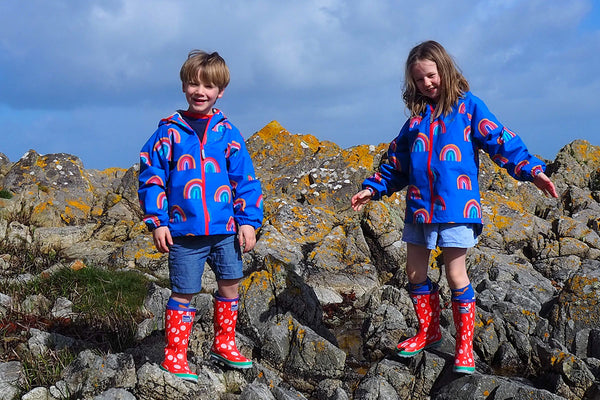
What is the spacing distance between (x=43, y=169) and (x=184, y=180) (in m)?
12.0

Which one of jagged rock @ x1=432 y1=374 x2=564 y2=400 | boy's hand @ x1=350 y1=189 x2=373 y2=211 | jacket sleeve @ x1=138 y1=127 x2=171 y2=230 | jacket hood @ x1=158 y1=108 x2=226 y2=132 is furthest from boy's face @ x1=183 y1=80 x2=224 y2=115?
jagged rock @ x1=432 y1=374 x2=564 y2=400

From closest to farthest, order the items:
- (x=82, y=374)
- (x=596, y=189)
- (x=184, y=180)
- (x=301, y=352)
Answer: (x=184, y=180) < (x=82, y=374) < (x=301, y=352) < (x=596, y=189)

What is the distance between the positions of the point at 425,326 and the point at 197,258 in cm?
249

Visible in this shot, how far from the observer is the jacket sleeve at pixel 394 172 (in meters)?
5.46

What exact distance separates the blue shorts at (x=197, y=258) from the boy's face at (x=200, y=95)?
1122mm

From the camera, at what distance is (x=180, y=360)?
479 cm

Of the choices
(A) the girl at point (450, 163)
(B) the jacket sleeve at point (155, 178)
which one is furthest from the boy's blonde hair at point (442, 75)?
(B) the jacket sleeve at point (155, 178)

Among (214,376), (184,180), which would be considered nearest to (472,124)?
(184,180)

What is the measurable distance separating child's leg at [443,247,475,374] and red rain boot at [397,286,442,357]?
1.13 ft

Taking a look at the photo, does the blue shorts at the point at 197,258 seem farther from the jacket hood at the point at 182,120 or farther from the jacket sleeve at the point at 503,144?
the jacket sleeve at the point at 503,144

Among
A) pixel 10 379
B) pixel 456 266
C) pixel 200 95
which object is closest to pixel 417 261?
pixel 456 266

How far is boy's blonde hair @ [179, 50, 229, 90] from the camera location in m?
4.59

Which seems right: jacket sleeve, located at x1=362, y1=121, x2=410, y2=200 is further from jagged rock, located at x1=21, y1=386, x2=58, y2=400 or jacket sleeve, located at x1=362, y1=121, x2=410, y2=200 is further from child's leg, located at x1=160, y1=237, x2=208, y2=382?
jagged rock, located at x1=21, y1=386, x2=58, y2=400

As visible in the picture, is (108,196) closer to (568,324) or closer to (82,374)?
(82,374)
